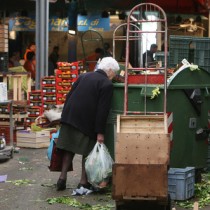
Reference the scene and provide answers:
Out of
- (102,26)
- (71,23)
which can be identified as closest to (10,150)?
(71,23)

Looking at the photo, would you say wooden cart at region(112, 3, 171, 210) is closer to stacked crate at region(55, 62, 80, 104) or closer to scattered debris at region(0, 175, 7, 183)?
scattered debris at region(0, 175, 7, 183)

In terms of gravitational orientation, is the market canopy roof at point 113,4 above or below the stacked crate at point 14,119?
above

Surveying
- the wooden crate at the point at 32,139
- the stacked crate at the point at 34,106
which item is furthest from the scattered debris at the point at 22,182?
the stacked crate at the point at 34,106

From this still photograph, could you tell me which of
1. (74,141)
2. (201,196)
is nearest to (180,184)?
(201,196)

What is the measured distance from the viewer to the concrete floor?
8.26 meters

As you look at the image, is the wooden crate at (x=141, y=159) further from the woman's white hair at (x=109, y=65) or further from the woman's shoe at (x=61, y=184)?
the woman's shoe at (x=61, y=184)

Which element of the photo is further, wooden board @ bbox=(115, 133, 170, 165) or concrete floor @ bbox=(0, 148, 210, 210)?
concrete floor @ bbox=(0, 148, 210, 210)

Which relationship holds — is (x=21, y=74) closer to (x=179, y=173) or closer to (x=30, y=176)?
(x=30, y=176)

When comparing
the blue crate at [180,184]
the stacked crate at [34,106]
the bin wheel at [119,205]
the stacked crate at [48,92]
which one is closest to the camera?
the bin wheel at [119,205]

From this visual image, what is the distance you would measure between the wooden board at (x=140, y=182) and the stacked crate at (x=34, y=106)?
7196mm

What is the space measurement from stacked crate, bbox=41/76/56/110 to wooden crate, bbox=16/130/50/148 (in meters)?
1.55

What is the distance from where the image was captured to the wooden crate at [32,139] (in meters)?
13.0

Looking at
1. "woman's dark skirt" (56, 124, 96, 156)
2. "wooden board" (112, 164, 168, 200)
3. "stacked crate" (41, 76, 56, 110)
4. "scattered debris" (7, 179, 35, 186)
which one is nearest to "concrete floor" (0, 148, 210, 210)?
"scattered debris" (7, 179, 35, 186)

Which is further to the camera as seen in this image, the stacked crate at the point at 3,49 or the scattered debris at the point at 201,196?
the stacked crate at the point at 3,49
